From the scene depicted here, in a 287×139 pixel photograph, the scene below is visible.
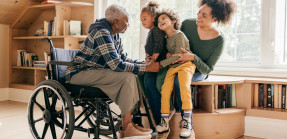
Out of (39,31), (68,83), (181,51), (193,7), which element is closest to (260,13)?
(193,7)

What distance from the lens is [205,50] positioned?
8.49 ft

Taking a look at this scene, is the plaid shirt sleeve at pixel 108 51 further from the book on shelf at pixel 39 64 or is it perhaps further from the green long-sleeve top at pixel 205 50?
the book on shelf at pixel 39 64

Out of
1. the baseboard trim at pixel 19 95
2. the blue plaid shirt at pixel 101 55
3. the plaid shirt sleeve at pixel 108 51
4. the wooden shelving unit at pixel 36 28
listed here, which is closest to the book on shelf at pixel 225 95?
the blue plaid shirt at pixel 101 55

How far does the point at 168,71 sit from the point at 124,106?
20.3 inches

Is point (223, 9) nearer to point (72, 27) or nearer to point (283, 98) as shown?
point (283, 98)

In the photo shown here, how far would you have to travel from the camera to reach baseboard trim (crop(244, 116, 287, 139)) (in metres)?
2.75

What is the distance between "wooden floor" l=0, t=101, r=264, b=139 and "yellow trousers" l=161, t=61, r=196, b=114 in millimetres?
736

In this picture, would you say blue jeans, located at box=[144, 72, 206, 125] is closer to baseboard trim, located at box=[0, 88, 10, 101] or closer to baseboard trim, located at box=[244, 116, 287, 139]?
baseboard trim, located at box=[244, 116, 287, 139]

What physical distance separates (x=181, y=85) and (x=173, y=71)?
16cm

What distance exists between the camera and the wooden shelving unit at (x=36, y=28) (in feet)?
13.2

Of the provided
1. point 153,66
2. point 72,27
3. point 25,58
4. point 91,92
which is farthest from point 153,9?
point 25,58

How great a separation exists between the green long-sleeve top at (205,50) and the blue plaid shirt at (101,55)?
0.54 meters

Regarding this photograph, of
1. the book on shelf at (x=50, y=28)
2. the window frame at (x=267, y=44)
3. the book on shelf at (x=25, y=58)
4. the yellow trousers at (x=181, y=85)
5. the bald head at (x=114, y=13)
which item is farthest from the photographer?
the book on shelf at (x=25, y=58)

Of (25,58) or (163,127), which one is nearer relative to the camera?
(163,127)
